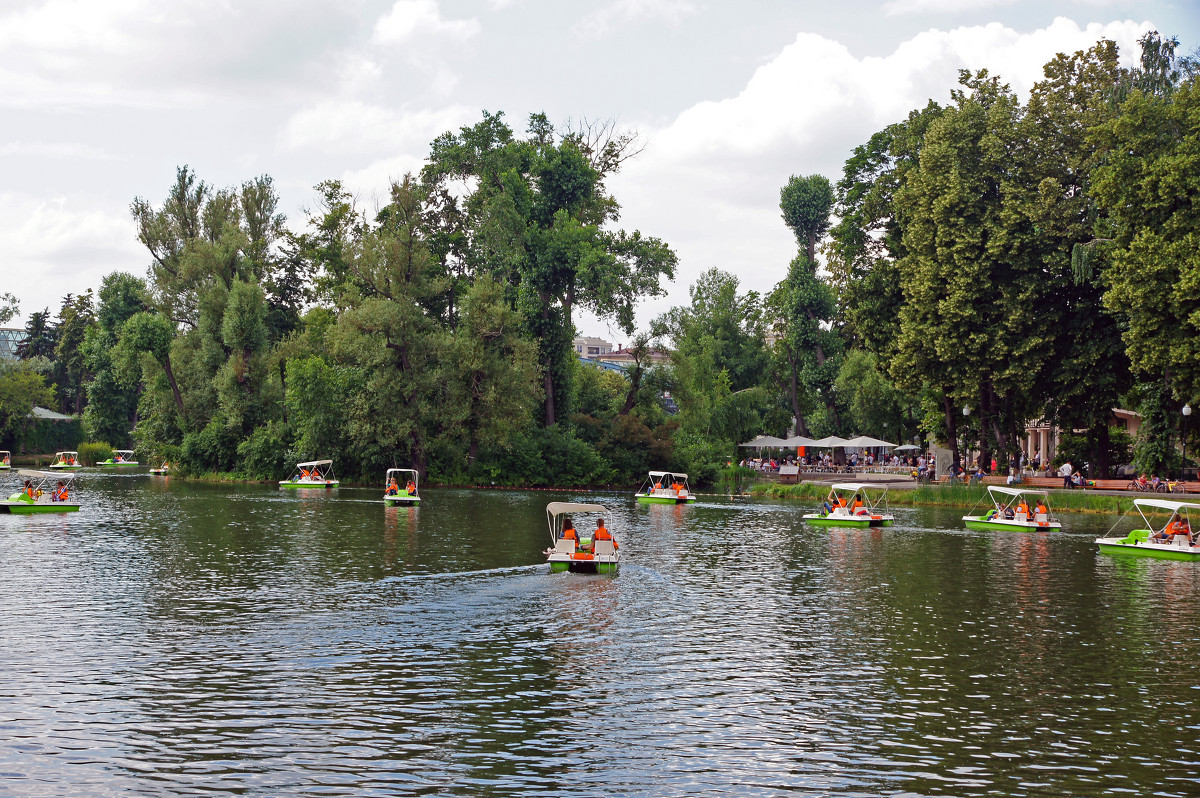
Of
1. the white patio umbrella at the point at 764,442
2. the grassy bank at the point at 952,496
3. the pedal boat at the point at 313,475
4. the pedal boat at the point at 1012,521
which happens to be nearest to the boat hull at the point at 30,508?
the pedal boat at the point at 313,475

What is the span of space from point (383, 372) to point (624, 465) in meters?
22.7

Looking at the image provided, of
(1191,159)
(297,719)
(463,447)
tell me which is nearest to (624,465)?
(463,447)

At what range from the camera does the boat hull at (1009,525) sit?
54.5 metres

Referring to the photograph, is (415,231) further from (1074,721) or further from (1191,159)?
(1074,721)

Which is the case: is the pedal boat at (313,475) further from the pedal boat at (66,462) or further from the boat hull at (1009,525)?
the boat hull at (1009,525)

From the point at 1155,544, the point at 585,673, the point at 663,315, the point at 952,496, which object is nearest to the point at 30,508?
the point at 585,673

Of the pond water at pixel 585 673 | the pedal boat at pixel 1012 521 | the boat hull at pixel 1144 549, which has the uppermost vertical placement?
the pedal boat at pixel 1012 521

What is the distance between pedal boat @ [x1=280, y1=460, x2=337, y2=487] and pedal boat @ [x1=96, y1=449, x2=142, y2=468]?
39709 mm

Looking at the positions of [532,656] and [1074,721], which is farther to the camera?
[532,656]

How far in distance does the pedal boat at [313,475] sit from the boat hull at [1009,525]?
49.5 metres

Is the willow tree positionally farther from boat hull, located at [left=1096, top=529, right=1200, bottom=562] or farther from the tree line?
boat hull, located at [left=1096, top=529, right=1200, bottom=562]

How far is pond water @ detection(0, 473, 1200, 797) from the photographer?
15781 millimetres

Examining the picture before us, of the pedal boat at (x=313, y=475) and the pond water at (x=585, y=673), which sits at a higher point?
the pedal boat at (x=313, y=475)

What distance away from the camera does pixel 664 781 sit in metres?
15.4
